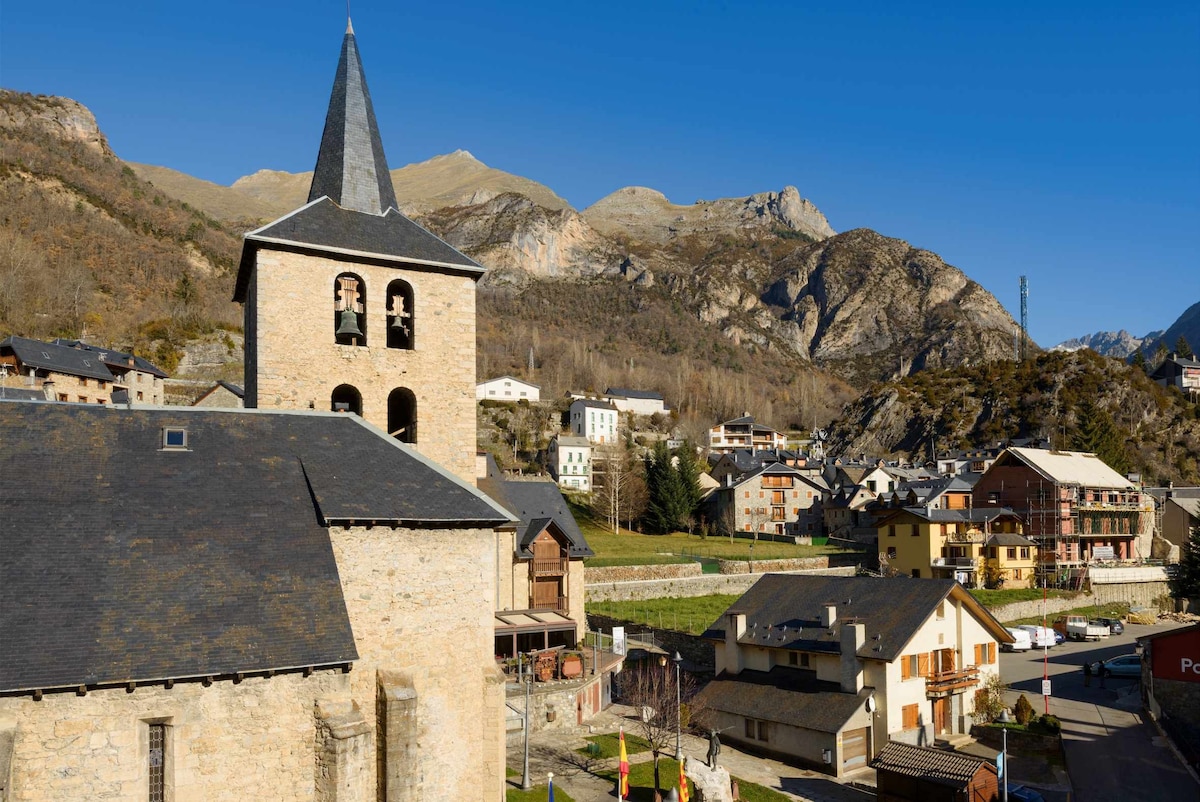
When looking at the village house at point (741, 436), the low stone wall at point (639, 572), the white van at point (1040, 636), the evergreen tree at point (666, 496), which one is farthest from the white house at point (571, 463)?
the white van at point (1040, 636)

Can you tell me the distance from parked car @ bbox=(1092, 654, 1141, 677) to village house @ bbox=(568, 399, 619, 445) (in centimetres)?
7597

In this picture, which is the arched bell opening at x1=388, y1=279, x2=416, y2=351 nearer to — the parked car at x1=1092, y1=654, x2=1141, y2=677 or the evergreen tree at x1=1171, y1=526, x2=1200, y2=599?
the parked car at x1=1092, y1=654, x2=1141, y2=677

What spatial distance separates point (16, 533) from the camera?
14.0 meters

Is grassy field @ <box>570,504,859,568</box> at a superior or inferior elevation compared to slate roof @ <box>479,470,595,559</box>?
inferior

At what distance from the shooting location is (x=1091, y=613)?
191 feet

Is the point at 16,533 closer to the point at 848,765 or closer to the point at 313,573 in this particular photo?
the point at 313,573

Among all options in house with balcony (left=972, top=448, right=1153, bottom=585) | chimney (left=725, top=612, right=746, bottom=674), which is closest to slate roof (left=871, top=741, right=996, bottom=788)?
chimney (left=725, top=612, right=746, bottom=674)

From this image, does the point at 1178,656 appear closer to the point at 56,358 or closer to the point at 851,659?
the point at 851,659

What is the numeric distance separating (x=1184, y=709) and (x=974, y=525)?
34.0 meters

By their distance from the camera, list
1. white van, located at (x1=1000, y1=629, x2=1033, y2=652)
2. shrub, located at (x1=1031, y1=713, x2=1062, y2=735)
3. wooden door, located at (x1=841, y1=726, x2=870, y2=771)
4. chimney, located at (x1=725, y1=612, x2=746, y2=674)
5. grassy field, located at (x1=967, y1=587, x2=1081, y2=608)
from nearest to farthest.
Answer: wooden door, located at (x1=841, y1=726, x2=870, y2=771) < shrub, located at (x1=1031, y1=713, x2=1062, y2=735) < chimney, located at (x1=725, y1=612, x2=746, y2=674) < white van, located at (x1=1000, y1=629, x2=1033, y2=652) < grassy field, located at (x1=967, y1=587, x2=1081, y2=608)

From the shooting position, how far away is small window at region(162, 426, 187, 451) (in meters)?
16.5

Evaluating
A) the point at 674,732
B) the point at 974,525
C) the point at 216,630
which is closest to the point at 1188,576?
the point at 974,525

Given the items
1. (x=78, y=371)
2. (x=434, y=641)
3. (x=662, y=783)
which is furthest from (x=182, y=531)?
(x=78, y=371)

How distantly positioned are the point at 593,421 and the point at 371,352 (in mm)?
95702
